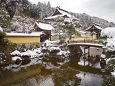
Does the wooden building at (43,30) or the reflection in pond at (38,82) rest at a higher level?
the wooden building at (43,30)

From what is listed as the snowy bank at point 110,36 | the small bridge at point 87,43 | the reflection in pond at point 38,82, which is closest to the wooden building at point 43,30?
the small bridge at point 87,43

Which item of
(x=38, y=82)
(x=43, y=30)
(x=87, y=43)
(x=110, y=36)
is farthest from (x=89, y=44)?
(x=110, y=36)

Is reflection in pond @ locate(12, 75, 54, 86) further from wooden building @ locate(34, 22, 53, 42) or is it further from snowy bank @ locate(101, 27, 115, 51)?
wooden building @ locate(34, 22, 53, 42)

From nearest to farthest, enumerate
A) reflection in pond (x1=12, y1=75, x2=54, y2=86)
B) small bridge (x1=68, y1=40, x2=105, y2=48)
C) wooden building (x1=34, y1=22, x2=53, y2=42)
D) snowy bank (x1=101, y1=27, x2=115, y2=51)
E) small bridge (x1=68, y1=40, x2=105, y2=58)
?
snowy bank (x1=101, y1=27, x2=115, y2=51) → reflection in pond (x1=12, y1=75, x2=54, y2=86) → small bridge (x1=68, y1=40, x2=105, y2=48) → small bridge (x1=68, y1=40, x2=105, y2=58) → wooden building (x1=34, y1=22, x2=53, y2=42)

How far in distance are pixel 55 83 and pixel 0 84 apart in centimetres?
580

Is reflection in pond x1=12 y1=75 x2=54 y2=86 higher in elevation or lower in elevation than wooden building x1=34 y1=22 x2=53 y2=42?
lower

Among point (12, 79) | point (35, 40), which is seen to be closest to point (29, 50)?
point (35, 40)

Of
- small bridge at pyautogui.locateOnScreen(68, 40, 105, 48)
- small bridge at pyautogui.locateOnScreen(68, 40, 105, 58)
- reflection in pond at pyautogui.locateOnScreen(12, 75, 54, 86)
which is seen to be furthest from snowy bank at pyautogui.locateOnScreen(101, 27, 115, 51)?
small bridge at pyautogui.locateOnScreen(68, 40, 105, 48)

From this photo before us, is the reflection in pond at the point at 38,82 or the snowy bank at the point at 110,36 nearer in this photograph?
the snowy bank at the point at 110,36

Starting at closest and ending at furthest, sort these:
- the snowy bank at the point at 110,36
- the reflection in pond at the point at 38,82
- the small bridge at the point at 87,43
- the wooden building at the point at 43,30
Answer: the snowy bank at the point at 110,36, the reflection in pond at the point at 38,82, the small bridge at the point at 87,43, the wooden building at the point at 43,30

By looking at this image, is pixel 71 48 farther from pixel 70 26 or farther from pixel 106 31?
pixel 106 31

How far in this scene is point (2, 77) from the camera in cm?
1650

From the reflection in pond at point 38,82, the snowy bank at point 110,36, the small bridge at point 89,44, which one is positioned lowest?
the reflection in pond at point 38,82

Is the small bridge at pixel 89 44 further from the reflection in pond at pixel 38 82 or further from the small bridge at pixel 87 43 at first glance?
the reflection in pond at pixel 38 82
